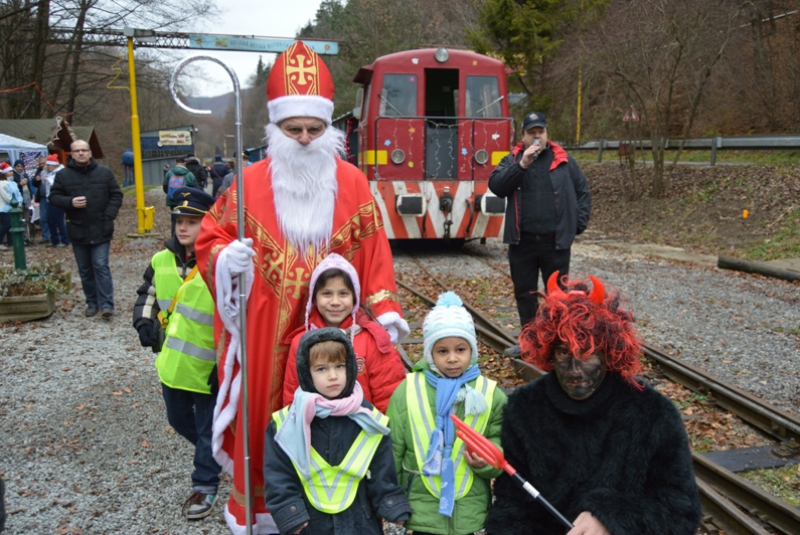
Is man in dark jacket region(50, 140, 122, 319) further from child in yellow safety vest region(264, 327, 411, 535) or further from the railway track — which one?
child in yellow safety vest region(264, 327, 411, 535)

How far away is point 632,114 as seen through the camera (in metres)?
Answer: 19.8

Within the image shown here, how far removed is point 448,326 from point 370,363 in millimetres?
396

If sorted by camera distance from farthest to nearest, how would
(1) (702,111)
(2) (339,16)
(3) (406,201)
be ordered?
(2) (339,16) → (1) (702,111) → (3) (406,201)

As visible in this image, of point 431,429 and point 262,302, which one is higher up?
point 262,302

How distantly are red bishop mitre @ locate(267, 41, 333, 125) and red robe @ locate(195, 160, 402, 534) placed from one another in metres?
0.30

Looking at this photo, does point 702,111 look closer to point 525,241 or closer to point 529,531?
point 525,241

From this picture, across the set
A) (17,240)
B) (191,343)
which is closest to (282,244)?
(191,343)

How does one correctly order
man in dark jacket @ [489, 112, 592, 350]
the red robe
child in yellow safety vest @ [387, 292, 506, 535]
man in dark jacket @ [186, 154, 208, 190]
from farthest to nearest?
man in dark jacket @ [186, 154, 208, 190] → man in dark jacket @ [489, 112, 592, 350] → the red robe → child in yellow safety vest @ [387, 292, 506, 535]

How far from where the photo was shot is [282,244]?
3.12 metres

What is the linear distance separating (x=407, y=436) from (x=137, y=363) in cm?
462

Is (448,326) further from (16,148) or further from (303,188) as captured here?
(16,148)

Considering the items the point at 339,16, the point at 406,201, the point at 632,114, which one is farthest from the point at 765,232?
the point at 339,16

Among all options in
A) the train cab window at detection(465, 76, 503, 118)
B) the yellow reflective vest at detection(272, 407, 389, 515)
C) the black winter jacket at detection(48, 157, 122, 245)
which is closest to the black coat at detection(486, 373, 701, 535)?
the yellow reflective vest at detection(272, 407, 389, 515)

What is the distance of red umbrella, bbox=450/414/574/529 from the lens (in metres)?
2.31
